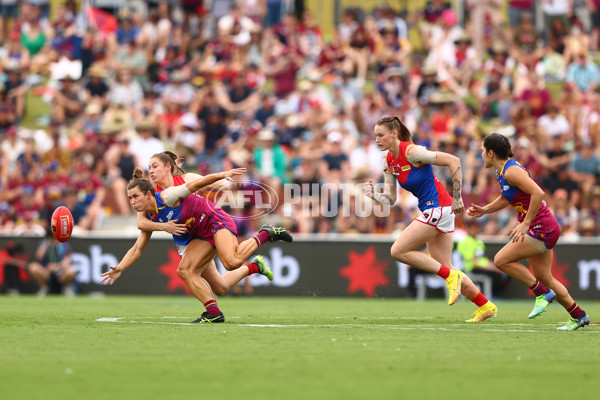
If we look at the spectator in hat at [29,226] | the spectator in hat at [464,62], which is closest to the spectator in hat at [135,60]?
the spectator in hat at [29,226]

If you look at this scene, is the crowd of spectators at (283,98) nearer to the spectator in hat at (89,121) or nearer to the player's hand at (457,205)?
the spectator in hat at (89,121)

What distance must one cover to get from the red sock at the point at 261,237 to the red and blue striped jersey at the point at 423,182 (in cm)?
180

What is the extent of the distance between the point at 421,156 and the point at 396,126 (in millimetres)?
508

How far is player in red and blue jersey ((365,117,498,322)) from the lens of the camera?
12.0 metres

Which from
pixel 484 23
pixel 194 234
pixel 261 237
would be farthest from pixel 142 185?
pixel 484 23

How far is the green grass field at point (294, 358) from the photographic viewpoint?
695 centimetres

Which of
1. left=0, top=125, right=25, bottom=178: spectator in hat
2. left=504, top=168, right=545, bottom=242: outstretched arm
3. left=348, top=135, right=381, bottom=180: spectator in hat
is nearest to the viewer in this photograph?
left=504, top=168, right=545, bottom=242: outstretched arm

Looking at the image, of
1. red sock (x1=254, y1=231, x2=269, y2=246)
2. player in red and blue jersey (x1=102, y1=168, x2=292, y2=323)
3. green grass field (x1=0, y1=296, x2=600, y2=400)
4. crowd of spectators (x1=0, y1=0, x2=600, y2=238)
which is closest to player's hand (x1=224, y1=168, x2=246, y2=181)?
player in red and blue jersey (x1=102, y1=168, x2=292, y2=323)

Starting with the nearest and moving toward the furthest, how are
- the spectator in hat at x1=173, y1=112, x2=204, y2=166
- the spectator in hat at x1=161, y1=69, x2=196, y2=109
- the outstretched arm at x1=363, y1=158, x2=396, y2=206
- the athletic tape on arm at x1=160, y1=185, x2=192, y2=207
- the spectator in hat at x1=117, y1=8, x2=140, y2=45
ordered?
the athletic tape on arm at x1=160, y1=185, x2=192, y2=207
the outstretched arm at x1=363, y1=158, x2=396, y2=206
the spectator in hat at x1=173, y1=112, x2=204, y2=166
the spectator in hat at x1=161, y1=69, x2=196, y2=109
the spectator in hat at x1=117, y1=8, x2=140, y2=45

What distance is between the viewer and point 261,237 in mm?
12078

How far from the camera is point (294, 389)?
22.8 feet

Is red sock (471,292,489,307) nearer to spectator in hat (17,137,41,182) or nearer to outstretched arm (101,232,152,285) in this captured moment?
outstretched arm (101,232,152,285)

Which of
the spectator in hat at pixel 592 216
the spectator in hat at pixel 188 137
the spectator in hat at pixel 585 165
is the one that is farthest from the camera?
the spectator in hat at pixel 188 137

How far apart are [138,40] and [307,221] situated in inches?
335
